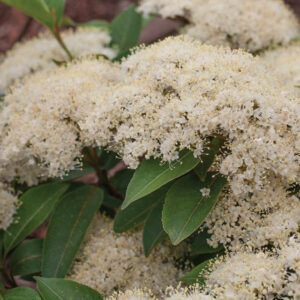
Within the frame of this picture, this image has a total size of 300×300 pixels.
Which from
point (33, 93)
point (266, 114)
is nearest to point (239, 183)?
point (266, 114)

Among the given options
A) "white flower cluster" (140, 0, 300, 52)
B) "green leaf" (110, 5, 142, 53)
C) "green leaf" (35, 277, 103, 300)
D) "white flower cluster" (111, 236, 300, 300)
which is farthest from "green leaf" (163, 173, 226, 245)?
"green leaf" (110, 5, 142, 53)

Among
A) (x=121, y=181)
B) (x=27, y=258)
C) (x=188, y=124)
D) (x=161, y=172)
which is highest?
(x=188, y=124)

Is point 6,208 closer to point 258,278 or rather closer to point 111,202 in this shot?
point 111,202

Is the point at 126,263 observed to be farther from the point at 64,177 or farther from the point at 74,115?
the point at 74,115

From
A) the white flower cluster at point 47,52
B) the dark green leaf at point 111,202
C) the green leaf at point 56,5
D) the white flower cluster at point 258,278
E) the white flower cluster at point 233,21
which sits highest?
the green leaf at point 56,5

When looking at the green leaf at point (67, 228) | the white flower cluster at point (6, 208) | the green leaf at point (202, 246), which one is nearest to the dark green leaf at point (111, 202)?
the green leaf at point (67, 228)

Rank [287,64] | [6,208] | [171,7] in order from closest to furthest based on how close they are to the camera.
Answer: [6,208], [287,64], [171,7]

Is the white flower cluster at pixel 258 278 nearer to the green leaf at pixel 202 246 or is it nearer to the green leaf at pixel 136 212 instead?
the green leaf at pixel 202 246

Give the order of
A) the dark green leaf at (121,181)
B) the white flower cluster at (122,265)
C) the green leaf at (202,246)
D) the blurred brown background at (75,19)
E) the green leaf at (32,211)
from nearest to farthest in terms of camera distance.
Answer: the green leaf at (202,246)
the white flower cluster at (122,265)
the green leaf at (32,211)
the dark green leaf at (121,181)
the blurred brown background at (75,19)

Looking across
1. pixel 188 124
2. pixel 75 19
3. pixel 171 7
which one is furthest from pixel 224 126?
pixel 75 19
